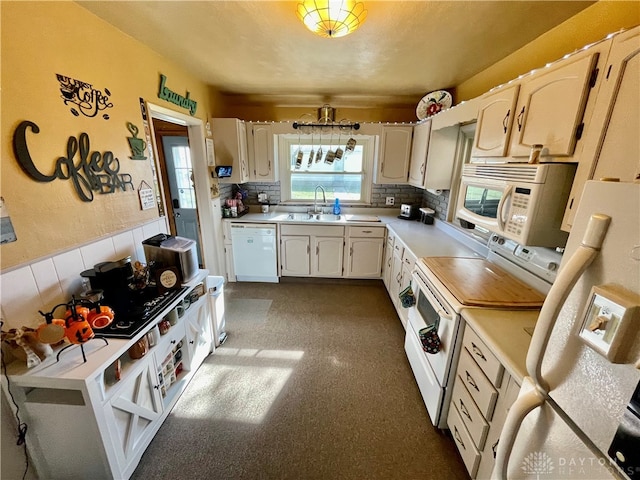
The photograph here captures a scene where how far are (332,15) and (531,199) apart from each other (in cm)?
130

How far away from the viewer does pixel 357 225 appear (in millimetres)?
3129

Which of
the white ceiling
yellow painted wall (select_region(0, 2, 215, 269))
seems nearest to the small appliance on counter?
yellow painted wall (select_region(0, 2, 215, 269))

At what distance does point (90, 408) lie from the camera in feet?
3.51

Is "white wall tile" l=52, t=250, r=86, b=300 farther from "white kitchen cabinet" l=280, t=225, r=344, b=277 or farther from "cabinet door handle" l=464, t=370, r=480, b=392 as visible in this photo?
"cabinet door handle" l=464, t=370, r=480, b=392

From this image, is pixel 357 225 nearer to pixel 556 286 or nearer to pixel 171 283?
pixel 171 283

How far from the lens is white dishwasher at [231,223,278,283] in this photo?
321 cm

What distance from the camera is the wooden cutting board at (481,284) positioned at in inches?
52.5

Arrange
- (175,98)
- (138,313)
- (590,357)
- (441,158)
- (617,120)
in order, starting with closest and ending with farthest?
(590,357), (617,120), (138,313), (175,98), (441,158)

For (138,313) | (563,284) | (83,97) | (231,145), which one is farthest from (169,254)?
(563,284)

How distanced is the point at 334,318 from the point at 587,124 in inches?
91.5

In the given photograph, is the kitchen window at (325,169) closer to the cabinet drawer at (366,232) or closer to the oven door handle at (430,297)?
the cabinet drawer at (366,232)

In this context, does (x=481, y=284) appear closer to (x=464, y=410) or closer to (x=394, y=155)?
(x=464, y=410)

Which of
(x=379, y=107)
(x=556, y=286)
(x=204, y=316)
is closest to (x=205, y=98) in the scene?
(x=379, y=107)

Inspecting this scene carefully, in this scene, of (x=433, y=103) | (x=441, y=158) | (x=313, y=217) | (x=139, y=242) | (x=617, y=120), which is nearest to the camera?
(x=617, y=120)
